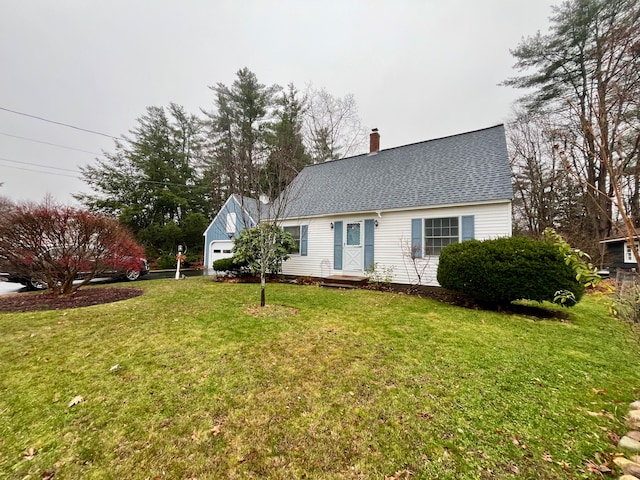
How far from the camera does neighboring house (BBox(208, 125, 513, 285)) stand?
7.99m

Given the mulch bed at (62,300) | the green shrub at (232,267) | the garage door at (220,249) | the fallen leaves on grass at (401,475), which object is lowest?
the fallen leaves on grass at (401,475)

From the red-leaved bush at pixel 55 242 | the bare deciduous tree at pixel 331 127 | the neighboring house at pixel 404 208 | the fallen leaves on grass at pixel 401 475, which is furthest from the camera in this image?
the bare deciduous tree at pixel 331 127

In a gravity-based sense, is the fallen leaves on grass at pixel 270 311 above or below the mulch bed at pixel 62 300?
below

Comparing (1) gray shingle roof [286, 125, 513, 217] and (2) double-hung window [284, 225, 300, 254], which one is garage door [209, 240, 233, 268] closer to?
(2) double-hung window [284, 225, 300, 254]

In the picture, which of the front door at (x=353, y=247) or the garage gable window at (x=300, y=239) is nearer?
the front door at (x=353, y=247)

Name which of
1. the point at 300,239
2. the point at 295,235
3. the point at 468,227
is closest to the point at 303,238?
the point at 300,239

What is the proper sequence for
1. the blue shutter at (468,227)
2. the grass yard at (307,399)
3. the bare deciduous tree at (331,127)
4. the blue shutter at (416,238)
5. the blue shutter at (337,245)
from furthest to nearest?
the bare deciduous tree at (331,127)
the blue shutter at (337,245)
the blue shutter at (416,238)
the blue shutter at (468,227)
the grass yard at (307,399)

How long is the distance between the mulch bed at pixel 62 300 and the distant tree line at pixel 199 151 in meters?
12.7

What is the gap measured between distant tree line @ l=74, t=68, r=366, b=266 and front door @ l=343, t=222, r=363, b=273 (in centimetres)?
1074

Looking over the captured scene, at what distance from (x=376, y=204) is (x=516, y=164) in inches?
506

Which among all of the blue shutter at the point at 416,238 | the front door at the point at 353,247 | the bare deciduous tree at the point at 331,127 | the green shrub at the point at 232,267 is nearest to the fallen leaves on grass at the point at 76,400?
the green shrub at the point at 232,267

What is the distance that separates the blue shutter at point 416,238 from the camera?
8.54 metres

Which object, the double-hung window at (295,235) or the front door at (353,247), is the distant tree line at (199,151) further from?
A: the front door at (353,247)

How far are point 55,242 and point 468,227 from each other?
11.5m
